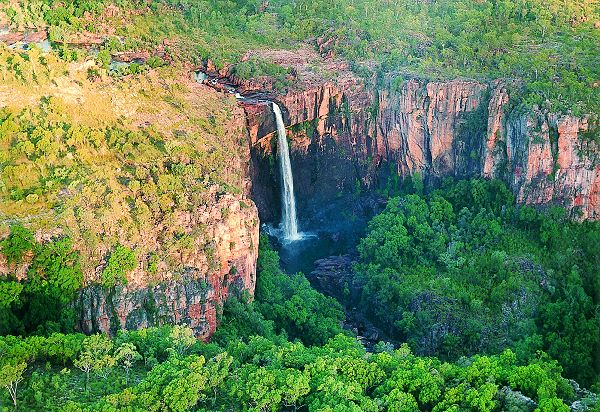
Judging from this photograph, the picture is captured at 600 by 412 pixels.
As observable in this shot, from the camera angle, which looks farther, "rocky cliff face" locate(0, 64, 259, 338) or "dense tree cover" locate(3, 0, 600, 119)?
"dense tree cover" locate(3, 0, 600, 119)

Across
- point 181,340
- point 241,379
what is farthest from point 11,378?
point 241,379

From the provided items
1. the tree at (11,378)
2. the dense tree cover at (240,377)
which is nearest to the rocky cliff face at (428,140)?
the dense tree cover at (240,377)

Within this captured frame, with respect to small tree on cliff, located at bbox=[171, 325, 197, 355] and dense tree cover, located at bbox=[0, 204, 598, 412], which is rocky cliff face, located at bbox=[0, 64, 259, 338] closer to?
dense tree cover, located at bbox=[0, 204, 598, 412]

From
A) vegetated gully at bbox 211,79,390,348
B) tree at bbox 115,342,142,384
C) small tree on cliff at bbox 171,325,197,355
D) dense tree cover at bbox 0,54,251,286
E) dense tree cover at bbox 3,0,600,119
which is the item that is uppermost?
dense tree cover at bbox 3,0,600,119

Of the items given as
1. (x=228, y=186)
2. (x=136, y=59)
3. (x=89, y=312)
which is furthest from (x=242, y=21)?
(x=89, y=312)

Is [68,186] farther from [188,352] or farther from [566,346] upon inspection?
[566,346]

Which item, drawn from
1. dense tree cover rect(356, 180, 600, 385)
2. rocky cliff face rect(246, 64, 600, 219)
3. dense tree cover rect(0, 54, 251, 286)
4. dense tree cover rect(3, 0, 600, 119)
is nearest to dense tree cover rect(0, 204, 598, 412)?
dense tree cover rect(0, 54, 251, 286)

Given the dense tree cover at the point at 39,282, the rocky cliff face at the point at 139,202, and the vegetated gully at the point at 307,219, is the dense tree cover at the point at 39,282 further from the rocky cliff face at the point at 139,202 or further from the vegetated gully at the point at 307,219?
the vegetated gully at the point at 307,219
